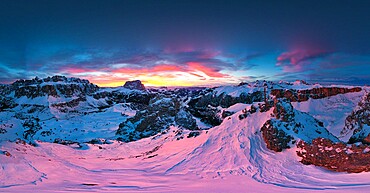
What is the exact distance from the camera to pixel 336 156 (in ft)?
39.4

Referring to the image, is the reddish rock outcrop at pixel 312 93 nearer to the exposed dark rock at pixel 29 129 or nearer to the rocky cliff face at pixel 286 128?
the rocky cliff face at pixel 286 128

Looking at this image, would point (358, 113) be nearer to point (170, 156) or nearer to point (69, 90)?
point (170, 156)

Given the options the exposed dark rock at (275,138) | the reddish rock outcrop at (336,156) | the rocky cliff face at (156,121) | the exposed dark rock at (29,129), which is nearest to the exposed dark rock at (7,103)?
the exposed dark rock at (29,129)

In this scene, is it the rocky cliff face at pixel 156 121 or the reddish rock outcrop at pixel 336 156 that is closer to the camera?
the reddish rock outcrop at pixel 336 156

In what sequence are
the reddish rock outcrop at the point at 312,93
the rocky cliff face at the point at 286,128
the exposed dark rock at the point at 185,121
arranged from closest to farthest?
the rocky cliff face at the point at 286,128 < the exposed dark rock at the point at 185,121 < the reddish rock outcrop at the point at 312,93

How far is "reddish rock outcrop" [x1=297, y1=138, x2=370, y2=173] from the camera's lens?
35.7ft

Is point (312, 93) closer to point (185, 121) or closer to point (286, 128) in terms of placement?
point (185, 121)

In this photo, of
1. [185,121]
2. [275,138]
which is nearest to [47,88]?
[185,121]

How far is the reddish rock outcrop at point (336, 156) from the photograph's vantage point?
10.9m

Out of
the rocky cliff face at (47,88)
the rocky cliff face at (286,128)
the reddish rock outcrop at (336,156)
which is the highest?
the rocky cliff face at (47,88)

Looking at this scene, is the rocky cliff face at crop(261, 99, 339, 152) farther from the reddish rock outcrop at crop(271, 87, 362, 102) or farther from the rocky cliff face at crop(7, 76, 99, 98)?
the rocky cliff face at crop(7, 76, 99, 98)

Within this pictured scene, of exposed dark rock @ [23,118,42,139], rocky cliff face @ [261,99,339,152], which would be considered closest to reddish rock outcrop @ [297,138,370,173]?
rocky cliff face @ [261,99,339,152]

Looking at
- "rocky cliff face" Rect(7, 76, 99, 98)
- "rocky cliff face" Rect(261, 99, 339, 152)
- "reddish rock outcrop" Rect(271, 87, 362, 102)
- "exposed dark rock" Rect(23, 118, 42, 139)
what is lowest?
"exposed dark rock" Rect(23, 118, 42, 139)

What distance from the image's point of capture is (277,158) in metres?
14.6
